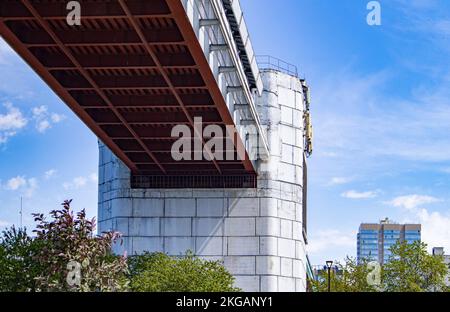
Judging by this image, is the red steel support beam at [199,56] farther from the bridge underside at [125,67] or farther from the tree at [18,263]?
the tree at [18,263]

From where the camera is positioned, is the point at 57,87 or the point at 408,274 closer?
the point at 57,87

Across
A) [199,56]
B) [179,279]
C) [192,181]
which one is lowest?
[179,279]

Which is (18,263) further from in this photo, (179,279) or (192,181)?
(192,181)

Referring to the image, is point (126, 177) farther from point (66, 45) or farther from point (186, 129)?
point (66, 45)

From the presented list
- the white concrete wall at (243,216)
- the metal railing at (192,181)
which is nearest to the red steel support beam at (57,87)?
the metal railing at (192,181)

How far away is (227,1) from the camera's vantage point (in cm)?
4412

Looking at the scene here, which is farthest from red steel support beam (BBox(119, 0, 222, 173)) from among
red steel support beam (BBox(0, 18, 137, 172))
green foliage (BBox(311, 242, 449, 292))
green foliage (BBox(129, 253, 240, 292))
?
green foliage (BBox(311, 242, 449, 292))

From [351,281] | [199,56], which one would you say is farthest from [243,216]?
[199,56]

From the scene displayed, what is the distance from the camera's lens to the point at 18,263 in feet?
166

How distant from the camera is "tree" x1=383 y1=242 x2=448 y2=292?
250 ft

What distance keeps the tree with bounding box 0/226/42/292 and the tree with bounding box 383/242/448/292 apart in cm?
3341

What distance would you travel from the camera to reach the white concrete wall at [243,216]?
236ft

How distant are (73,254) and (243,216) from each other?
38.0 metres

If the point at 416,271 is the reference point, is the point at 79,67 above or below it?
above
